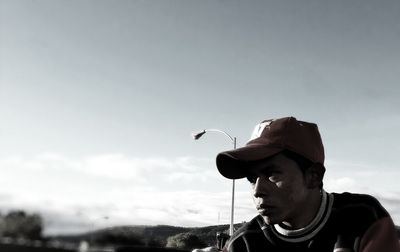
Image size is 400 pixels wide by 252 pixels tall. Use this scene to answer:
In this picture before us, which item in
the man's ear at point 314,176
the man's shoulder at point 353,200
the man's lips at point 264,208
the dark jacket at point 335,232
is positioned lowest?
the dark jacket at point 335,232

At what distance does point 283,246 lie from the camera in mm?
2463

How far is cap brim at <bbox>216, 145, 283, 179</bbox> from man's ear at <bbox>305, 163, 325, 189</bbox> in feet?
0.68

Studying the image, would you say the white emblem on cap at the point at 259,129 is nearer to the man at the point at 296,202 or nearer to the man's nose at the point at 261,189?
the man at the point at 296,202

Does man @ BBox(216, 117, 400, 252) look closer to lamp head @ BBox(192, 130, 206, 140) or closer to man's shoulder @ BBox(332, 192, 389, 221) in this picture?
man's shoulder @ BBox(332, 192, 389, 221)

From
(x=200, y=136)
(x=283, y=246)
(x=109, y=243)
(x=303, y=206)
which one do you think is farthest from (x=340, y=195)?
(x=200, y=136)

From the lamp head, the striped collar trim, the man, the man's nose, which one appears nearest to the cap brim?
the man

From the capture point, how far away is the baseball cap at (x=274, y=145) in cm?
243

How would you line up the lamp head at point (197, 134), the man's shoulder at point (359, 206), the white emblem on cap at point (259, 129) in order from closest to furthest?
1. the man's shoulder at point (359, 206)
2. the white emblem on cap at point (259, 129)
3. the lamp head at point (197, 134)

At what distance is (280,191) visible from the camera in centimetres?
229

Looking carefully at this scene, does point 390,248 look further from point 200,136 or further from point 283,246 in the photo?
point 200,136

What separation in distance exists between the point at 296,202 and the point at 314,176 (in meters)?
0.21

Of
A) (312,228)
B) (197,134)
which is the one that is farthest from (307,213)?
(197,134)

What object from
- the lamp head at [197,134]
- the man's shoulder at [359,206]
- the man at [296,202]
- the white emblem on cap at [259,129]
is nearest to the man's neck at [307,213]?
the man at [296,202]

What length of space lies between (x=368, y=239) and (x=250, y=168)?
2.47ft
